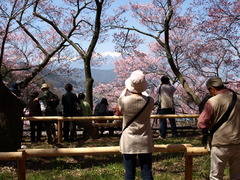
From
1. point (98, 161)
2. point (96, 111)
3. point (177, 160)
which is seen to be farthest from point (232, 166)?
point (96, 111)

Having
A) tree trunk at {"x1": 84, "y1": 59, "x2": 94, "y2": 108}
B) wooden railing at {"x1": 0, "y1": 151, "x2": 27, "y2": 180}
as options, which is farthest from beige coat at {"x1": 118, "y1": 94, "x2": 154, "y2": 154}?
tree trunk at {"x1": 84, "y1": 59, "x2": 94, "y2": 108}

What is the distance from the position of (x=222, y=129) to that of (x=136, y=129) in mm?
941

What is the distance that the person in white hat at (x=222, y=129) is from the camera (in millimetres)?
2859

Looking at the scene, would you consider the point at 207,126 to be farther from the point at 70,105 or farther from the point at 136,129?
the point at 70,105

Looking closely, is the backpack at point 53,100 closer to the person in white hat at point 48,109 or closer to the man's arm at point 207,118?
the person in white hat at point 48,109

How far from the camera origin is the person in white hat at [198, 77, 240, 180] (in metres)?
2.86

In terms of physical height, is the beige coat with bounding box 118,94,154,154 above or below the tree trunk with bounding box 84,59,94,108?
below

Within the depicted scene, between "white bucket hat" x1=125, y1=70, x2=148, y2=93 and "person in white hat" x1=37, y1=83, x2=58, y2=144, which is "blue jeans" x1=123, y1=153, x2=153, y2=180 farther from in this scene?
"person in white hat" x1=37, y1=83, x2=58, y2=144

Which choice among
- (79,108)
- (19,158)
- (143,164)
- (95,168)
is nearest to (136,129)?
(143,164)

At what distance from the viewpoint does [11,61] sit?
52.1 feet

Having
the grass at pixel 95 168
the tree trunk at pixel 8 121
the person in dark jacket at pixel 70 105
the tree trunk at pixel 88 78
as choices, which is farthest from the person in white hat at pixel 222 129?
the tree trunk at pixel 88 78

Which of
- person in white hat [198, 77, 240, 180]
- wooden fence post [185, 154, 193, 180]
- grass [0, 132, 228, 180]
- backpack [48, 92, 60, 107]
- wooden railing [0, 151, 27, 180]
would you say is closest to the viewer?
person in white hat [198, 77, 240, 180]

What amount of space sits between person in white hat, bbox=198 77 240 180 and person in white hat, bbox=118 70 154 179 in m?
0.60

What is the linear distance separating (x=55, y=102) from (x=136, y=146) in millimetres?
4920
